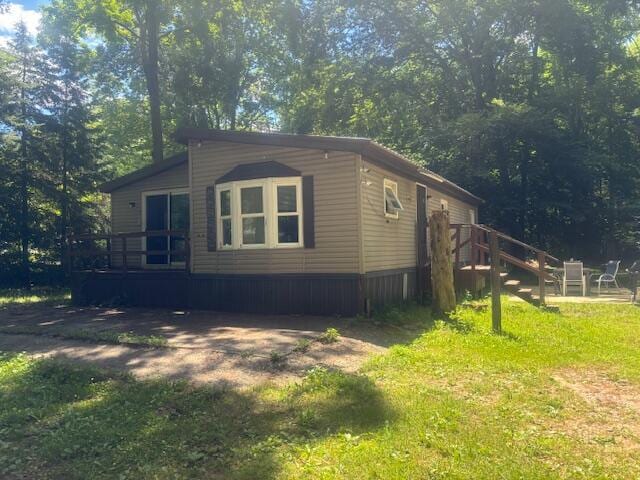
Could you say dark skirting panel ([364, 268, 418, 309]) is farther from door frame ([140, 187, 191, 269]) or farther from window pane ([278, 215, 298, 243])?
door frame ([140, 187, 191, 269])

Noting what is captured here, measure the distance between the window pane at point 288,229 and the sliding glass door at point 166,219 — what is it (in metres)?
3.66

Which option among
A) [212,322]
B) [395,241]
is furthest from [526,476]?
[395,241]

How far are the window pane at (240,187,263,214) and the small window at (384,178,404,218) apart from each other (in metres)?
2.49

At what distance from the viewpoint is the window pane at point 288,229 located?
9328 millimetres

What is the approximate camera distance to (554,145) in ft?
71.4

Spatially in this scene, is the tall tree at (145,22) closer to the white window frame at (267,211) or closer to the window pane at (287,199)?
the white window frame at (267,211)

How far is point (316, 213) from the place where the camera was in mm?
9102

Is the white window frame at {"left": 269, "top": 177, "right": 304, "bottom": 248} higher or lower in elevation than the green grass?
higher

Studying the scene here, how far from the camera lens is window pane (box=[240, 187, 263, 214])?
9.55 meters

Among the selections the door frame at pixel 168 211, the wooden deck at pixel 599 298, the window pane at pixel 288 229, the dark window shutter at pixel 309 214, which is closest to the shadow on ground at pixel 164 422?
the dark window shutter at pixel 309 214

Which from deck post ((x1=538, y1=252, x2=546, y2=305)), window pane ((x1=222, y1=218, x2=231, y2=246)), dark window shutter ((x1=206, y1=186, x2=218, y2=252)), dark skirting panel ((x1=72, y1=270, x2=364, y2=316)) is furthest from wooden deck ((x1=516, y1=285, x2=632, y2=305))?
dark window shutter ((x1=206, y1=186, x2=218, y2=252))

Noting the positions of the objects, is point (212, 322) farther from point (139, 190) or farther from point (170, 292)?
point (139, 190)

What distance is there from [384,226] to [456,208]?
7.45 meters

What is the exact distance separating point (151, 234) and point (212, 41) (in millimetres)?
Answer: 14734
